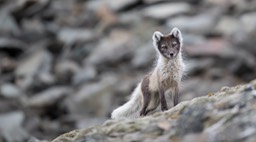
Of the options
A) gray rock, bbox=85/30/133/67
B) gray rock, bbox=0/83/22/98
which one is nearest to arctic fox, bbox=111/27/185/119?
gray rock, bbox=0/83/22/98

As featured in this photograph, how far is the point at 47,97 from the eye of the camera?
4178 cm

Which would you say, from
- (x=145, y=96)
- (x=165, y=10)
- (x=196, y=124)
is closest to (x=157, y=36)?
(x=145, y=96)

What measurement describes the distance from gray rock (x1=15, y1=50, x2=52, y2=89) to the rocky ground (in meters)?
30.8

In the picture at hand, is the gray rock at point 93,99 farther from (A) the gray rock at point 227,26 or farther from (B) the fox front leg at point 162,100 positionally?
(B) the fox front leg at point 162,100

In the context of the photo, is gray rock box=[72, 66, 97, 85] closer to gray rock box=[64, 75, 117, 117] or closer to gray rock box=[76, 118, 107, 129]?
gray rock box=[64, 75, 117, 117]

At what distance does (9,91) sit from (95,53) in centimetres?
586

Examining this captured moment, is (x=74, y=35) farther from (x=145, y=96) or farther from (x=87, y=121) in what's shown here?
(x=145, y=96)

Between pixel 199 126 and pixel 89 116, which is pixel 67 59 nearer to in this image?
pixel 89 116

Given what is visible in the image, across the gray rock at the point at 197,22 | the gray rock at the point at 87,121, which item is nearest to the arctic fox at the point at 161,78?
the gray rock at the point at 87,121

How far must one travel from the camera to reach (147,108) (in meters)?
17.5

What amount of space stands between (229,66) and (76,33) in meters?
12.2

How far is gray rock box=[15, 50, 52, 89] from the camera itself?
44.2 m

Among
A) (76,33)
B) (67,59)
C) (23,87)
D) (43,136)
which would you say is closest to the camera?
(43,136)

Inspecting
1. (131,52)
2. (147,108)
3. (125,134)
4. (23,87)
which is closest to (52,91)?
(23,87)
